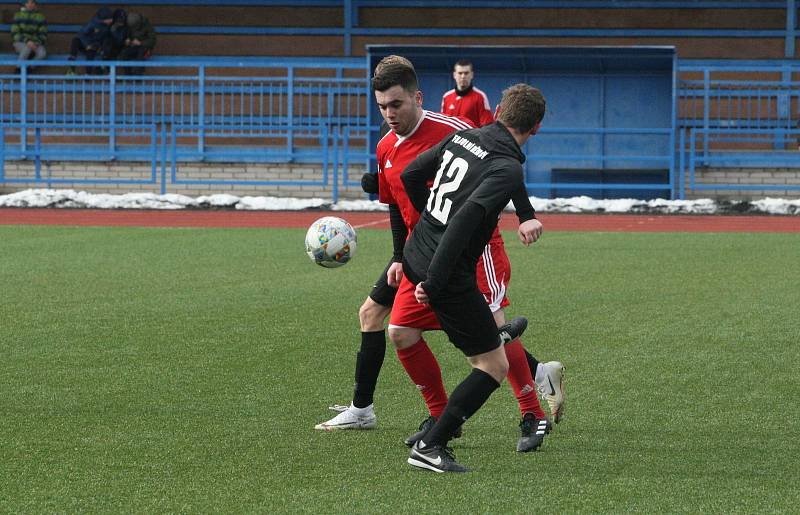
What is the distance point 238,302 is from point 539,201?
1278 cm

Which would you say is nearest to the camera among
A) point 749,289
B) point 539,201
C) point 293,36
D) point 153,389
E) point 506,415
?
point 506,415

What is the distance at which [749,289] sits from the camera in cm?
1102

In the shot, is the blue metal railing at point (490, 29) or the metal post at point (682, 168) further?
the blue metal railing at point (490, 29)

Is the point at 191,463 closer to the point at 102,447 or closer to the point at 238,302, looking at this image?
the point at 102,447

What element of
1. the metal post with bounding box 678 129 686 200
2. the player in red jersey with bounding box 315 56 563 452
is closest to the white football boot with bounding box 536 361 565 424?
the player in red jersey with bounding box 315 56 563 452

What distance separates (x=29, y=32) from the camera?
25984 millimetres

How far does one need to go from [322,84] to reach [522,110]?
20803 mm

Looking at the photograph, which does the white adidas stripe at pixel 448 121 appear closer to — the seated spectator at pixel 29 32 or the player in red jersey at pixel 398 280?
Result: the player in red jersey at pixel 398 280

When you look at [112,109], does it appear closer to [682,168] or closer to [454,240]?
[682,168]

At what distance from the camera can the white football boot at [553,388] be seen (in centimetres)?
587

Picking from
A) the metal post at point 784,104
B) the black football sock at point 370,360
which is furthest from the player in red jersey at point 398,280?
the metal post at point 784,104

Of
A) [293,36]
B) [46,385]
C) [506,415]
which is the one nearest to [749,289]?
[506,415]

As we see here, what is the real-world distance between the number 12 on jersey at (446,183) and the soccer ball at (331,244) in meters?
1.49

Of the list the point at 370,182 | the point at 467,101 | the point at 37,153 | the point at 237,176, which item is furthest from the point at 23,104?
the point at 370,182
